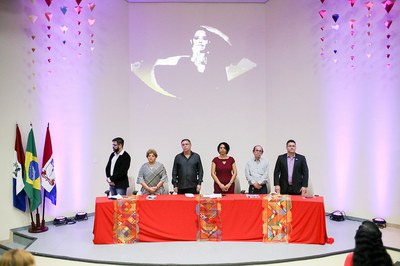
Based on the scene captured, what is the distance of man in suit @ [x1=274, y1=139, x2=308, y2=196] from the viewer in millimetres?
5836

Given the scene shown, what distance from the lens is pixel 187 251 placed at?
466cm

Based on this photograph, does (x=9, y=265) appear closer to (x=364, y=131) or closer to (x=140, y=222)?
(x=140, y=222)

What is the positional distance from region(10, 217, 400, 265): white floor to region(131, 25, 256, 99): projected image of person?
326cm

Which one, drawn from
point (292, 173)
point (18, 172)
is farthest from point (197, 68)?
point (18, 172)

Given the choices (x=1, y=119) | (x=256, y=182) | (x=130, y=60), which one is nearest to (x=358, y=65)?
(x=256, y=182)

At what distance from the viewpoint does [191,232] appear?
509 centimetres

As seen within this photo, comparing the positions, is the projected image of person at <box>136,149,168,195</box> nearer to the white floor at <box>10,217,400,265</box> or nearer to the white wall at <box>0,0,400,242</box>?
the white floor at <box>10,217,400,265</box>

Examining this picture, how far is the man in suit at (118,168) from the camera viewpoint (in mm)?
5727

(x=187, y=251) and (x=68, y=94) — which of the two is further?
(x=68, y=94)

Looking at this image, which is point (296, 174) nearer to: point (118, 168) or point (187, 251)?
point (187, 251)

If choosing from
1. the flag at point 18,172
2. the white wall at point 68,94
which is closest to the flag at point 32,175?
the flag at point 18,172

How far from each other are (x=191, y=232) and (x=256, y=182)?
1.37 meters

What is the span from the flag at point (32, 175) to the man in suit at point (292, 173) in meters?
3.57

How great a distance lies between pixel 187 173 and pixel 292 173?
5.20 feet
